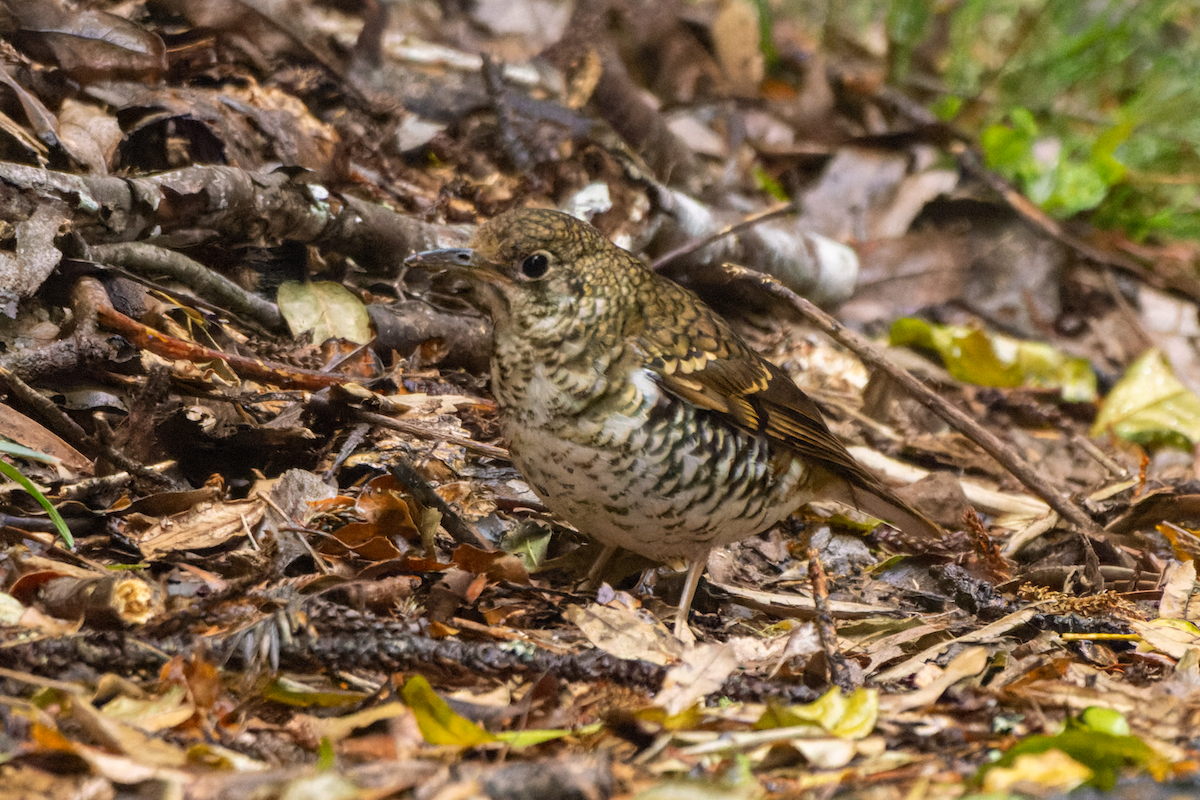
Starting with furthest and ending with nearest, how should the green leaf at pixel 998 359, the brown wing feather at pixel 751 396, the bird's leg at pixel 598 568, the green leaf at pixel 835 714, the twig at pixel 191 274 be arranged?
the green leaf at pixel 998 359 < the twig at pixel 191 274 < the bird's leg at pixel 598 568 < the brown wing feather at pixel 751 396 < the green leaf at pixel 835 714

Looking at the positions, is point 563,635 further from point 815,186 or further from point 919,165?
point 919,165

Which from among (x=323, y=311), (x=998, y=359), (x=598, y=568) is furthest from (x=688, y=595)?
(x=998, y=359)

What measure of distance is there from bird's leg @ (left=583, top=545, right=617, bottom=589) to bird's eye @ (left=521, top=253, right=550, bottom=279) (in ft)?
3.38

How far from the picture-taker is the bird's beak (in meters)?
3.31

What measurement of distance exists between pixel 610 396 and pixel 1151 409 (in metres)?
4.53

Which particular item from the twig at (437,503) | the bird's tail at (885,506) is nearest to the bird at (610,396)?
the twig at (437,503)

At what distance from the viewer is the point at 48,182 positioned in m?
3.71

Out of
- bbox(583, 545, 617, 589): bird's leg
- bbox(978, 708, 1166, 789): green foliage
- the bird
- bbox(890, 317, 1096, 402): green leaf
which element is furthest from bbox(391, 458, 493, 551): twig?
bbox(890, 317, 1096, 402): green leaf

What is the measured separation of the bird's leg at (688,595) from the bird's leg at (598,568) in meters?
0.29

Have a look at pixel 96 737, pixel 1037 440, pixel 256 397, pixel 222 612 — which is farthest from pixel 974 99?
pixel 96 737

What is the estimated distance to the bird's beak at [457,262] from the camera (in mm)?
3309

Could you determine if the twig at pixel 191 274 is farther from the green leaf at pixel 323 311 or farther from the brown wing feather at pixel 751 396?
the brown wing feather at pixel 751 396

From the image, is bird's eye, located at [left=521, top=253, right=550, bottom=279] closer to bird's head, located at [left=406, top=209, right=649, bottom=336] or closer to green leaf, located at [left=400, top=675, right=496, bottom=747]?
bird's head, located at [left=406, top=209, right=649, bottom=336]

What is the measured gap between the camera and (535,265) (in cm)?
338
